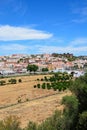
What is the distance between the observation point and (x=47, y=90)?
5812cm

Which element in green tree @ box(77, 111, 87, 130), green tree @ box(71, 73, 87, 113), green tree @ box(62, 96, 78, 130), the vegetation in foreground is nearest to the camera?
green tree @ box(77, 111, 87, 130)

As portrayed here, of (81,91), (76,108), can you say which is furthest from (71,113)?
(81,91)

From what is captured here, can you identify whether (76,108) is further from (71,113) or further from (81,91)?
(81,91)

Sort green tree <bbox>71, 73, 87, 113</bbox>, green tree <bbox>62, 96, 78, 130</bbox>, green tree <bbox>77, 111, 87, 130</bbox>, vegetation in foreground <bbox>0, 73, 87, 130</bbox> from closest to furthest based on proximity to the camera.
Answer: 1. green tree <bbox>77, 111, 87, 130</bbox>
2. vegetation in foreground <bbox>0, 73, 87, 130</bbox>
3. green tree <bbox>71, 73, 87, 113</bbox>
4. green tree <bbox>62, 96, 78, 130</bbox>

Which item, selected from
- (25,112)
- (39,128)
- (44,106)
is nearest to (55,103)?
(44,106)

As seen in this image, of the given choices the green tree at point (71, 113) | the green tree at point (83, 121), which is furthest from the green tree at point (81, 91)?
the green tree at point (83, 121)

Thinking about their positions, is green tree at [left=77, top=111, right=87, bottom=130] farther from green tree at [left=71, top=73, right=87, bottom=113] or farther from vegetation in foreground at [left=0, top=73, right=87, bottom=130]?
green tree at [left=71, top=73, right=87, bottom=113]

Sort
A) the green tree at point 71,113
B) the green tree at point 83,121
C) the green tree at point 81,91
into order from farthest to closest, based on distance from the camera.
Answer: the green tree at point 71,113, the green tree at point 81,91, the green tree at point 83,121

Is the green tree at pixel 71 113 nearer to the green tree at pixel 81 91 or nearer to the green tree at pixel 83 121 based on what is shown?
the green tree at pixel 81 91

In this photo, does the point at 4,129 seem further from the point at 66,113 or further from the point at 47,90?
the point at 47,90

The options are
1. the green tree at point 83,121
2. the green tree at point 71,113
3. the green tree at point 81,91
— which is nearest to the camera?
the green tree at point 83,121

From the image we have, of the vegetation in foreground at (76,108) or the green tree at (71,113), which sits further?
the green tree at (71,113)

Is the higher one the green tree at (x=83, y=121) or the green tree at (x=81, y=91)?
the green tree at (x=81, y=91)

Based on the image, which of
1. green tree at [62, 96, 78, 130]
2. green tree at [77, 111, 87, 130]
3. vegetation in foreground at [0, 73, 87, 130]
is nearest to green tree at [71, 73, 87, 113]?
vegetation in foreground at [0, 73, 87, 130]
